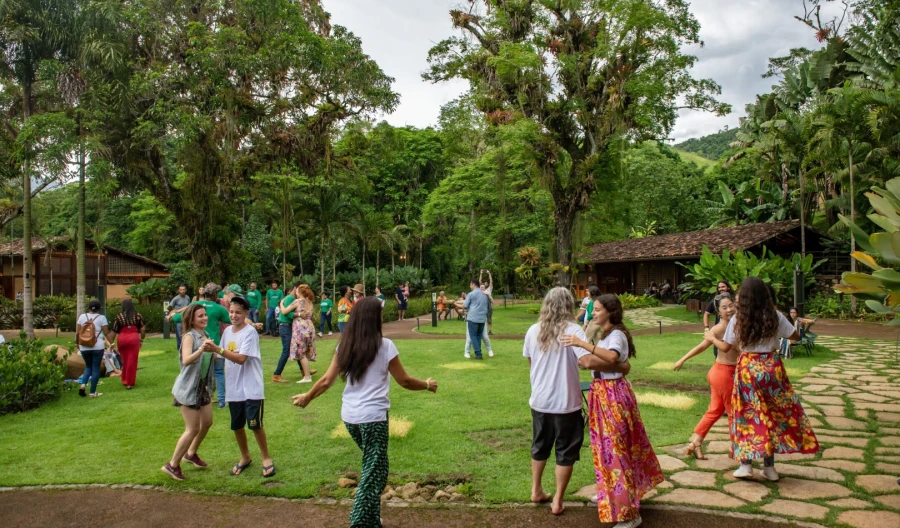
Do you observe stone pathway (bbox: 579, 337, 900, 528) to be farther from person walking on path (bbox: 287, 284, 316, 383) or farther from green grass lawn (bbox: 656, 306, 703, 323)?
green grass lawn (bbox: 656, 306, 703, 323)

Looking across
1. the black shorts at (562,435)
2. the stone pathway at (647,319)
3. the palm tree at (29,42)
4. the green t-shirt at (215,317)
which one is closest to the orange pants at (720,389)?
the black shorts at (562,435)

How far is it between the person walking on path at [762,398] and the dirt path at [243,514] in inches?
31.7

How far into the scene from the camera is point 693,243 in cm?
2858

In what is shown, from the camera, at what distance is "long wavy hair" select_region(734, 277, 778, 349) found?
4738mm

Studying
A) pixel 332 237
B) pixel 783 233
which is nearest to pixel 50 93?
pixel 332 237

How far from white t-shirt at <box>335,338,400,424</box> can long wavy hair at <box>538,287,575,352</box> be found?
3.53 feet

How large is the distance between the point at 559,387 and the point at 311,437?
3.46 m

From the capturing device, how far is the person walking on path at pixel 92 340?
8.80 meters

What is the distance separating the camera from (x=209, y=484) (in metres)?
5.11

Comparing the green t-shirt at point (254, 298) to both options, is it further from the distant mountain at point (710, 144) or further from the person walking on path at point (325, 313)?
the distant mountain at point (710, 144)

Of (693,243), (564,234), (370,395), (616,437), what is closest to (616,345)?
(616,437)

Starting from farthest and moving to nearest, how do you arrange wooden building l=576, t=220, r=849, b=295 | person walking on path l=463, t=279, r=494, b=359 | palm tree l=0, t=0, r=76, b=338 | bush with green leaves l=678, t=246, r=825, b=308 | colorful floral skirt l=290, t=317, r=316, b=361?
wooden building l=576, t=220, r=849, b=295, bush with green leaves l=678, t=246, r=825, b=308, palm tree l=0, t=0, r=76, b=338, person walking on path l=463, t=279, r=494, b=359, colorful floral skirt l=290, t=317, r=316, b=361

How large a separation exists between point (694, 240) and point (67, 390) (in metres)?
27.1

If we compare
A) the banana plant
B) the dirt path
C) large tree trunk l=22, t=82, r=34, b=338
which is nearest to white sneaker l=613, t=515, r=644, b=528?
the dirt path
